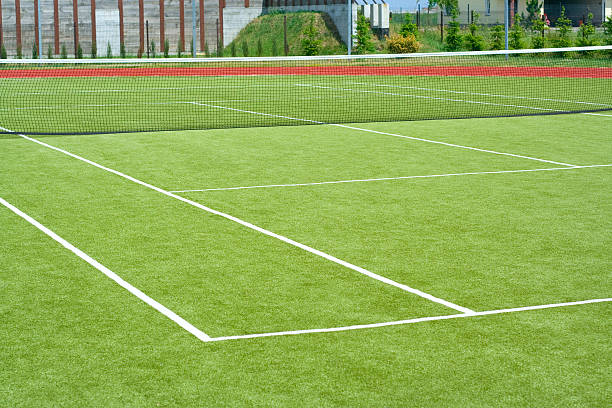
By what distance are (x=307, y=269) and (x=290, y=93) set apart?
20613 mm

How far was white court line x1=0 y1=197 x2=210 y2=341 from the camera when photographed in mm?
6438

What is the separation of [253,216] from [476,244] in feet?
8.48

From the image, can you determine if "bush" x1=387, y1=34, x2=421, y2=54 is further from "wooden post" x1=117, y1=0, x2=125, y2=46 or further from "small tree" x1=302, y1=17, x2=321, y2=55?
"wooden post" x1=117, y1=0, x2=125, y2=46

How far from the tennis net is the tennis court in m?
3.19

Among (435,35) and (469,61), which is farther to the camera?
(435,35)

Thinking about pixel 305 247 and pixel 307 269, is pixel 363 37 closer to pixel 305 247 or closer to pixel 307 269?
pixel 305 247

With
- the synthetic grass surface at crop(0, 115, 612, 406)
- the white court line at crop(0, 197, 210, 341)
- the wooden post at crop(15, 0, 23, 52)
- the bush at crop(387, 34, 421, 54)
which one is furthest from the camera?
the wooden post at crop(15, 0, 23, 52)

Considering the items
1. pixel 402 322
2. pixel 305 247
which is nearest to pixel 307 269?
pixel 305 247

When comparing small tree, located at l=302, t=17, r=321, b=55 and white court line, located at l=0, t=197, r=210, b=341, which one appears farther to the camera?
small tree, located at l=302, t=17, r=321, b=55

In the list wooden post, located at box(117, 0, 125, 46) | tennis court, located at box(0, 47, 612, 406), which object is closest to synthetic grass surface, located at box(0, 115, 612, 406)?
tennis court, located at box(0, 47, 612, 406)

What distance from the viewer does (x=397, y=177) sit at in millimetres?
12680

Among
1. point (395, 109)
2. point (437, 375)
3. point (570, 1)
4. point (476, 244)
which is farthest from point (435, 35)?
point (437, 375)

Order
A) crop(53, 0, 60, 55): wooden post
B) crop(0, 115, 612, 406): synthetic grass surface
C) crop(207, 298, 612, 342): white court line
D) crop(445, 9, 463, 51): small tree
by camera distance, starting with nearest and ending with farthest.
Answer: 1. crop(0, 115, 612, 406): synthetic grass surface
2. crop(207, 298, 612, 342): white court line
3. crop(445, 9, 463, 51): small tree
4. crop(53, 0, 60, 55): wooden post

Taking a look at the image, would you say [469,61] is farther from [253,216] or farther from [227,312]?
[227,312]
